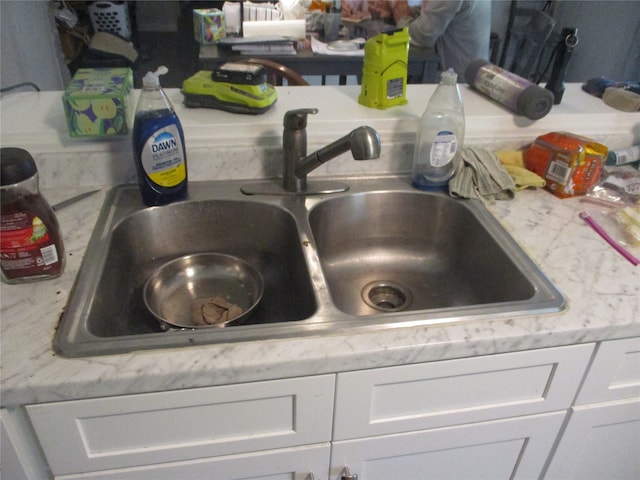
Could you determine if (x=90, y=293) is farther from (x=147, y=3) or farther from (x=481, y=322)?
(x=147, y=3)

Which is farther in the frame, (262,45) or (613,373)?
(262,45)

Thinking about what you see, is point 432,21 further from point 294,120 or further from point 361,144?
point 361,144

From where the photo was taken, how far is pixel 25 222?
754 millimetres

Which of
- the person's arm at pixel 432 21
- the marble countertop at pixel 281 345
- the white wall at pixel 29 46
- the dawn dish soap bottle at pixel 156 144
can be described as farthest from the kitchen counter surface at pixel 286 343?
the person's arm at pixel 432 21

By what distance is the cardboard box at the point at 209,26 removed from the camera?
102 inches

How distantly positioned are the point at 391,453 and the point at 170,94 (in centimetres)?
94

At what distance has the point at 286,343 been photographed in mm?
724

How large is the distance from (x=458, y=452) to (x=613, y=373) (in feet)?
0.99

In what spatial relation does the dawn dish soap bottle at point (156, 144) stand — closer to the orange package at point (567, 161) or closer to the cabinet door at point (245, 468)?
the cabinet door at point (245, 468)

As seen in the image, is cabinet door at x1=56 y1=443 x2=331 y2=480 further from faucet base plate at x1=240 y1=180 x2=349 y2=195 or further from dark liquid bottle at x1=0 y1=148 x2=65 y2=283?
faucet base plate at x1=240 y1=180 x2=349 y2=195

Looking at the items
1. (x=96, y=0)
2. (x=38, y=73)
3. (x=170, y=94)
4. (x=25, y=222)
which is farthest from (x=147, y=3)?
(x=25, y=222)

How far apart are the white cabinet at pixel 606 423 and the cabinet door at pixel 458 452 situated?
0.15 ft

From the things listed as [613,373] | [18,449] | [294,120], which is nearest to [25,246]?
[18,449]

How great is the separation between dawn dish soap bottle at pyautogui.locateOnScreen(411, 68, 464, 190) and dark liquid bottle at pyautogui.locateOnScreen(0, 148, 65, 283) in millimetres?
721
